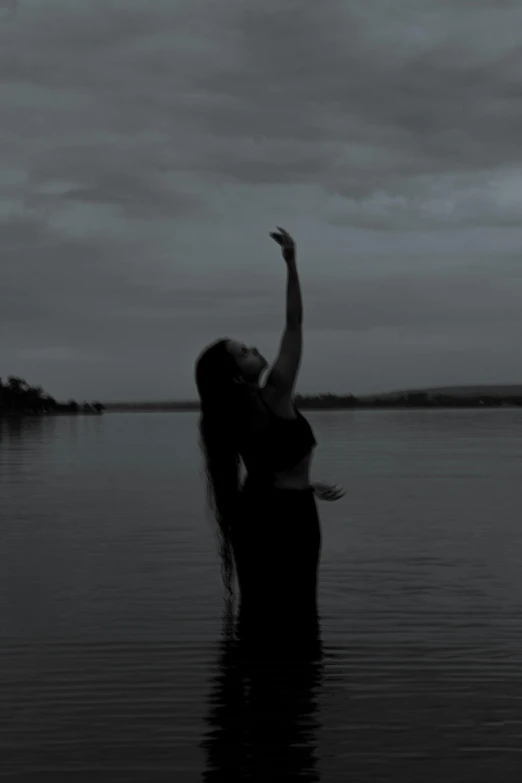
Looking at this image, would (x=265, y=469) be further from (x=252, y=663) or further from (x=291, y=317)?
(x=252, y=663)

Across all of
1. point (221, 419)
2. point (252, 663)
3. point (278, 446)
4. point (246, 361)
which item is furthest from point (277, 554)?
point (252, 663)

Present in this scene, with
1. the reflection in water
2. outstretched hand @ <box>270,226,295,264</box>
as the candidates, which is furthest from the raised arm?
the reflection in water

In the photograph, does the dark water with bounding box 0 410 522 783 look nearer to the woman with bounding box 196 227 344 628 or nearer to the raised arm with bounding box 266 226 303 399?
the woman with bounding box 196 227 344 628

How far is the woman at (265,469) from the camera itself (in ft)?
21.8

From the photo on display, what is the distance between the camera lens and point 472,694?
7594mm

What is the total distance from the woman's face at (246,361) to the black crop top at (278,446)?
13 cm

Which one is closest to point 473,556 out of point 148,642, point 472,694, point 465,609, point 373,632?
point 465,609

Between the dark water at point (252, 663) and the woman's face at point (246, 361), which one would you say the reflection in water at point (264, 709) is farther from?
the woman's face at point (246, 361)

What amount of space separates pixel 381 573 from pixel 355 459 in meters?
26.0

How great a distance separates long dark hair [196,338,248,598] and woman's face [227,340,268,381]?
29 mm

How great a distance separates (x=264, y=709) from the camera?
7195mm

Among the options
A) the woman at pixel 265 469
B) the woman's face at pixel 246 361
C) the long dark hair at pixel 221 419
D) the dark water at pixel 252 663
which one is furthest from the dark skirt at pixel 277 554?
the woman's face at pixel 246 361

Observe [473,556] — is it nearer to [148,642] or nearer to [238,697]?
[148,642]

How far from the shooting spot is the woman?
6.64 m
